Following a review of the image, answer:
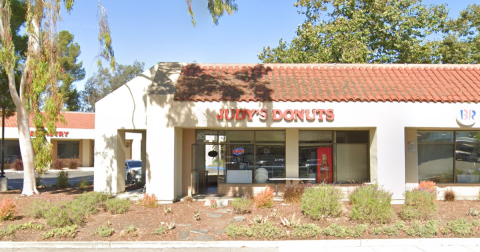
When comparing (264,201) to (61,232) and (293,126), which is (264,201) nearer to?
(293,126)

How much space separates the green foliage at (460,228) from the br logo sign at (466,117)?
5018mm

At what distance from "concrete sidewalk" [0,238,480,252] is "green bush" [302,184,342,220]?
5.61ft

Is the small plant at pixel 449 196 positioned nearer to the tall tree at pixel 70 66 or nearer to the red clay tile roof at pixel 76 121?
the red clay tile roof at pixel 76 121

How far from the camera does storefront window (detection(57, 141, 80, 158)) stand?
3791 cm

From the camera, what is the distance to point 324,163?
51.5 feet

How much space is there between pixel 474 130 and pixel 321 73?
6.09m


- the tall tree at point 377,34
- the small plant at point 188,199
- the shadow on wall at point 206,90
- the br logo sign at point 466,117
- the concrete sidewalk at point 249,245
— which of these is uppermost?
the tall tree at point 377,34

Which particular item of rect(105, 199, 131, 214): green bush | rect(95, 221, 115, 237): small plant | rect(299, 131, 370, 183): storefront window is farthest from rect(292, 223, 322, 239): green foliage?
rect(299, 131, 370, 183): storefront window

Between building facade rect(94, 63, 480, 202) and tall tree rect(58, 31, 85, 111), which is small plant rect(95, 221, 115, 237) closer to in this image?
building facade rect(94, 63, 480, 202)

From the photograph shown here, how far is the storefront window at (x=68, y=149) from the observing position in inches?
1492

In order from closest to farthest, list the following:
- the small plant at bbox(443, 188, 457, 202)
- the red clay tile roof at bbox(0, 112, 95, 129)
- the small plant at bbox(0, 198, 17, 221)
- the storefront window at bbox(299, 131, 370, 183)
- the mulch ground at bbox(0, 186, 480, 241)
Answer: the mulch ground at bbox(0, 186, 480, 241) < the small plant at bbox(0, 198, 17, 221) < the small plant at bbox(443, 188, 457, 202) < the storefront window at bbox(299, 131, 370, 183) < the red clay tile roof at bbox(0, 112, 95, 129)

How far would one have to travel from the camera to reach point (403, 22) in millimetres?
25797

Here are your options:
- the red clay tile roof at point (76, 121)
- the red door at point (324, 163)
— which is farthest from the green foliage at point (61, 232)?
the red clay tile roof at point (76, 121)

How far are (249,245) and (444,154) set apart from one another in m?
10.2
